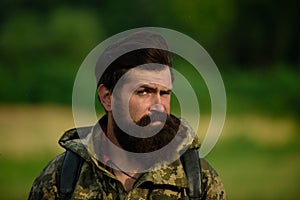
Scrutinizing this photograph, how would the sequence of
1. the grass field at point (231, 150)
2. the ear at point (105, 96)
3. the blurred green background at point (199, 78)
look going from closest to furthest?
the ear at point (105, 96), the grass field at point (231, 150), the blurred green background at point (199, 78)

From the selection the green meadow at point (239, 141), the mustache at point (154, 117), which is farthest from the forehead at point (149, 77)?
the green meadow at point (239, 141)

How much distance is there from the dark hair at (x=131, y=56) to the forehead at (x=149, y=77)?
17mm

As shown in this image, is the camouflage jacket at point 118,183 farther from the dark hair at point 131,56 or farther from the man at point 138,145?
the dark hair at point 131,56

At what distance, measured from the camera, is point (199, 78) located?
476 inches

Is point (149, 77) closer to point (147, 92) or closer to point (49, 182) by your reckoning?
point (147, 92)

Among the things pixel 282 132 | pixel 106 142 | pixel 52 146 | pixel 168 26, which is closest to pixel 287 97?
pixel 282 132

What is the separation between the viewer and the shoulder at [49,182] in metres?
3.19

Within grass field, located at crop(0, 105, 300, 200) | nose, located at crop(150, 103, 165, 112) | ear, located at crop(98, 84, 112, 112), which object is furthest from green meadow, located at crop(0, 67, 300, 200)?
nose, located at crop(150, 103, 165, 112)

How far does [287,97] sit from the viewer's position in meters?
12.4

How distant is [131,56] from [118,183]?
0.48 m

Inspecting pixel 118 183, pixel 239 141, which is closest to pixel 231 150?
pixel 239 141

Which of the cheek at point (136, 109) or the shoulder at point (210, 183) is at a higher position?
the cheek at point (136, 109)

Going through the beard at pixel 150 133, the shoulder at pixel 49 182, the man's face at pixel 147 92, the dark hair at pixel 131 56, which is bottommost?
the shoulder at pixel 49 182

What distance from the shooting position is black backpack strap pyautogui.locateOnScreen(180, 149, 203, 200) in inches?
124
